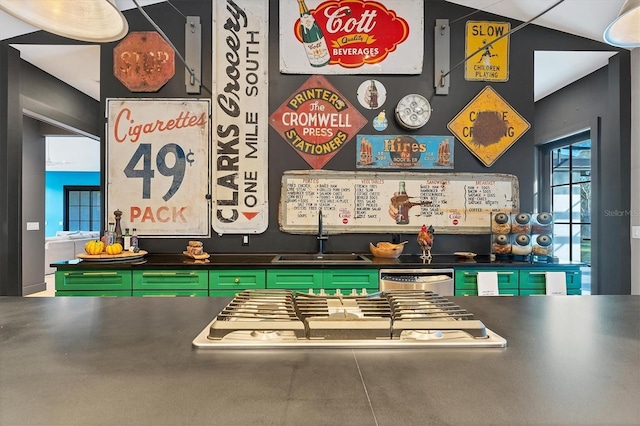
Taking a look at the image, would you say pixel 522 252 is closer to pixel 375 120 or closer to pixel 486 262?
pixel 486 262

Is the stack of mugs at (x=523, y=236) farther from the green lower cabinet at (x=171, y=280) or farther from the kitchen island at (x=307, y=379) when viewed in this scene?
the green lower cabinet at (x=171, y=280)

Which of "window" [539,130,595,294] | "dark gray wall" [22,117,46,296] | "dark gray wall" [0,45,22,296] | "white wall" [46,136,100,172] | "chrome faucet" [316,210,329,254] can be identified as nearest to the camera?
"chrome faucet" [316,210,329,254]

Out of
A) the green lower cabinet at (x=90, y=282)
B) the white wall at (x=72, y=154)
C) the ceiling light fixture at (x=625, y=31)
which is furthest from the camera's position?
the white wall at (x=72, y=154)

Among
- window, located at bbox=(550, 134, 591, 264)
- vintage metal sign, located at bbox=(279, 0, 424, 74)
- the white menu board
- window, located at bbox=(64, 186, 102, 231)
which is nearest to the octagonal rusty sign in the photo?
vintage metal sign, located at bbox=(279, 0, 424, 74)

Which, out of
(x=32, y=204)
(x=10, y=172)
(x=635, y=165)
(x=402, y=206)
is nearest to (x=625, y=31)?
(x=402, y=206)

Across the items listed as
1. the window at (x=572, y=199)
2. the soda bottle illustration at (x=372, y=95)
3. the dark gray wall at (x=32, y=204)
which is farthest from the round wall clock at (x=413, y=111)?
the dark gray wall at (x=32, y=204)

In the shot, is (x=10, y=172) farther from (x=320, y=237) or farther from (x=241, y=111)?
(x=320, y=237)

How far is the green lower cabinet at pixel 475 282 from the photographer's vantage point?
2.60 meters

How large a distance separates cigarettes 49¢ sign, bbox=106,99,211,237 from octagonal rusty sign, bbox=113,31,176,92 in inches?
6.8

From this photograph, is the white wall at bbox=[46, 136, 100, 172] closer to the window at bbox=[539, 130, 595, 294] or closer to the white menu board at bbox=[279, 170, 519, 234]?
the white menu board at bbox=[279, 170, 519, 234]

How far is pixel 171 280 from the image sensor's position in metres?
2.52

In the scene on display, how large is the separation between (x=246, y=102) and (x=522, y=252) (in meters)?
2.78

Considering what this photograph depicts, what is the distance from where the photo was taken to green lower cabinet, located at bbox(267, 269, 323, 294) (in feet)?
8.35

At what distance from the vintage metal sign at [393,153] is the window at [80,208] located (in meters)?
10.1
